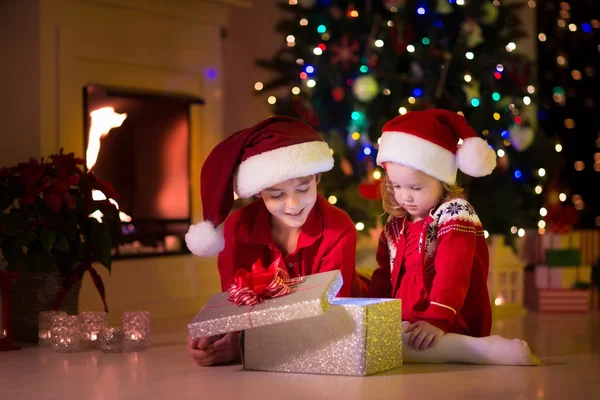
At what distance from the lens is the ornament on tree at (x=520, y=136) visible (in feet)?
14.3

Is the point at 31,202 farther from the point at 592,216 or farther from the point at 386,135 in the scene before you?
the point at 592,216

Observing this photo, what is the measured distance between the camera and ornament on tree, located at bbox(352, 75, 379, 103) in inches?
170

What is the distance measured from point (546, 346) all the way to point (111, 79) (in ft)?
7.52

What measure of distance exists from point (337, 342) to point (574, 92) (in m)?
3.48

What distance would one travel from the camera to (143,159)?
4.40 meters

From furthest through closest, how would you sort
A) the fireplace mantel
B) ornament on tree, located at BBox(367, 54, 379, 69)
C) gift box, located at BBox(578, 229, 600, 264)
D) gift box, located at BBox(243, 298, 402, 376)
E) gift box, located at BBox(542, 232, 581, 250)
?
gift box, located at BBox(578, 229, 600, 264)
gift box, located at BBox(542, 232, 581, 250)
ornament on tree, located at BBox(367, 54, 379, 69)
the fireplace mantel
gift box, located at BBox(243, 298, 402, 376)

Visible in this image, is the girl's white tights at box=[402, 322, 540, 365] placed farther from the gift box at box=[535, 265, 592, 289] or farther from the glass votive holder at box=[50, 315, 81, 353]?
the gift box at box=[535, 265, 592, 289]

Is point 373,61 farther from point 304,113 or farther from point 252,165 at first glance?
point 252,165

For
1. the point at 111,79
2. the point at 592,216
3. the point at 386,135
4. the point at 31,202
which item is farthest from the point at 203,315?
the point at 592,216

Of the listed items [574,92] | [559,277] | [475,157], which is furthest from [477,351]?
[574,92]

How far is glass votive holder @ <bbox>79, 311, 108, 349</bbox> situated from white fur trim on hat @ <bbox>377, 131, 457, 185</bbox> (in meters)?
1.17

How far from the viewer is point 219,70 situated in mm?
4820

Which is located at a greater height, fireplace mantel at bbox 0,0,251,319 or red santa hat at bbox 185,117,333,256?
fireplace mantel at bbox 0,0,251,319

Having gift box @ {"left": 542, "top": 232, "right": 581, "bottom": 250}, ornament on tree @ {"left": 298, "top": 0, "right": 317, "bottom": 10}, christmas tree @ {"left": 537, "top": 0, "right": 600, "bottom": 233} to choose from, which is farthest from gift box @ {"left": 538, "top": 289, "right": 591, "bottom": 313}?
ornament on tree @ {"left": 298, "top": 0, "right": 317, "bottom": 10}
